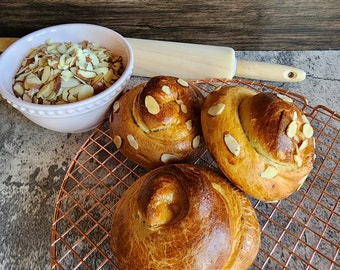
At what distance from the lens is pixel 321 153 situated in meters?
0.73

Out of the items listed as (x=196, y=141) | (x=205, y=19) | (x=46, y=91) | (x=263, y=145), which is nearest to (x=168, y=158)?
(x=196, y=141)

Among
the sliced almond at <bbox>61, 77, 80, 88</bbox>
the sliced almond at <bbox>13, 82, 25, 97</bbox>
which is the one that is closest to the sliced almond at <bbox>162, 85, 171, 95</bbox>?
the sliced almond at <bbox>61, 77, 80, 88</bbox>

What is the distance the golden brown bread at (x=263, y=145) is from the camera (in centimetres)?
58

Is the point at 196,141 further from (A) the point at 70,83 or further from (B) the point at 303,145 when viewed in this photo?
(A) the point at 70,83

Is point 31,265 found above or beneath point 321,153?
beneath

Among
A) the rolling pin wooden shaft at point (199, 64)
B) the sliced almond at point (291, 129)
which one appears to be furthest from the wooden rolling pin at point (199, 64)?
the sliced almond at point (291, 129)

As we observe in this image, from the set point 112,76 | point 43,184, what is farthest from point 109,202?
point 112,76

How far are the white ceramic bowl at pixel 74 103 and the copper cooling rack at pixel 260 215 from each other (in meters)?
0.05

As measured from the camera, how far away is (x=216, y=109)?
0.62 metres

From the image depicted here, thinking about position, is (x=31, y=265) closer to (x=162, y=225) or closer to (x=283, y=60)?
(x=162, y=225)

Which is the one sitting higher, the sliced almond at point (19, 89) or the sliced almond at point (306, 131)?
the sliced almond at point (306, 131)

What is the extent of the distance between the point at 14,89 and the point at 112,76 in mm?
206

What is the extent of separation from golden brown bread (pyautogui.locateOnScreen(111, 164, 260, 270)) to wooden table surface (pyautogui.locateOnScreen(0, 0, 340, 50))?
500mm

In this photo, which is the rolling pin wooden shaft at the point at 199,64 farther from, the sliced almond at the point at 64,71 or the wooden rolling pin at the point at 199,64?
the sliced almond at the point at 64,71
